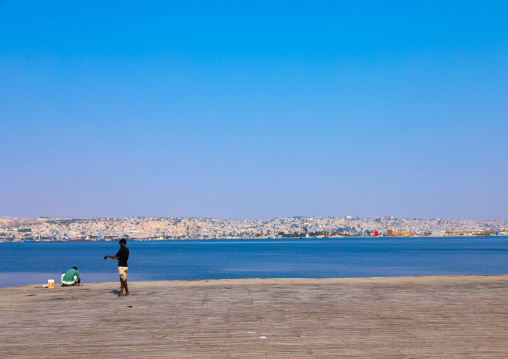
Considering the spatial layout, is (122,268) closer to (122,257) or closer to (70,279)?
(122,257)

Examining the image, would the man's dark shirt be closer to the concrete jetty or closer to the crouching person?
the concrete jetty

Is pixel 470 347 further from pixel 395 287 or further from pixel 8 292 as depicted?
pixel 8 292

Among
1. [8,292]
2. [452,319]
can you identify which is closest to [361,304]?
[452,319]

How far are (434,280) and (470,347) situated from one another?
14.7m

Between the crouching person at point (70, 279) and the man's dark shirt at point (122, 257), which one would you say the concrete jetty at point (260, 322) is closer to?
the man's dark shirt at point (122, 257)

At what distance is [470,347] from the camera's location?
1004cm

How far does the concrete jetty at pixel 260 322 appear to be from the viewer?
9984mm

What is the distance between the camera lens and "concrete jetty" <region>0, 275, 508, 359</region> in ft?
32.8

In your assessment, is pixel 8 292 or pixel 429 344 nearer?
pixel 429 344

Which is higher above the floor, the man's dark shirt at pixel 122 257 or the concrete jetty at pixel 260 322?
the man's dark shirt at pixel 122 257

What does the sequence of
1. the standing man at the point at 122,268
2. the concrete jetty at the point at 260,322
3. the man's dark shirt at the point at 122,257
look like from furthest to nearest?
the man's dark shirt at the point at 122,257, the standing man at the point at 122,268, the concrete jetty at the point at 260,322

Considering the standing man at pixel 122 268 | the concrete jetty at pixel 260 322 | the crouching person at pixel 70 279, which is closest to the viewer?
the concrete jetty at pixel 260 322

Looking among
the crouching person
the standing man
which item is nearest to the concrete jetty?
the standing man

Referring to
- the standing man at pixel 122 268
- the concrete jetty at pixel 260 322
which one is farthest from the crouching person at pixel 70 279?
the standing man at pixel 122 268
